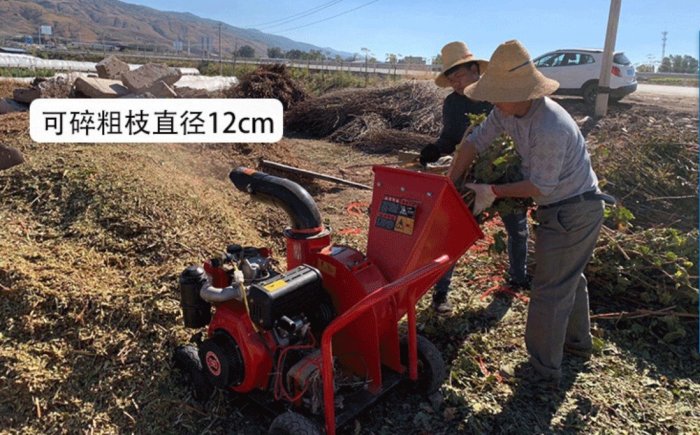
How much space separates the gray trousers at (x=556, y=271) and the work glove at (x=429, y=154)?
1.06 metres

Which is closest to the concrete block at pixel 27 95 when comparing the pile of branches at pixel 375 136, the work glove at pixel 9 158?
the pile of branches at pixel 375 136

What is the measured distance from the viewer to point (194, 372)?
2.74 m

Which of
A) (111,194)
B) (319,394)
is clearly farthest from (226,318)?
(111,194)

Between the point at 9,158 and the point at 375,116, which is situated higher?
the point at 375,116

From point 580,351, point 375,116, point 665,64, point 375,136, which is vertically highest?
point 665,64

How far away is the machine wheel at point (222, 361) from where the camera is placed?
2.47m

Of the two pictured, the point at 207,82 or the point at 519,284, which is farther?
the point at 207,82

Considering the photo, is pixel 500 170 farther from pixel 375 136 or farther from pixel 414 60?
pixel 414 60

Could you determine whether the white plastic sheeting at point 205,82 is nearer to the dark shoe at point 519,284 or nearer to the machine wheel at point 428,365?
the dark shoe at point 519,284

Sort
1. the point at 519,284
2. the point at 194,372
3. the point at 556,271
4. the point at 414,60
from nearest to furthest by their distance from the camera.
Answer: the point at 194,372 → the point at 556,271 → the point at 519,284 → the point at 414,60

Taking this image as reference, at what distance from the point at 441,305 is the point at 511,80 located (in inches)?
67.9

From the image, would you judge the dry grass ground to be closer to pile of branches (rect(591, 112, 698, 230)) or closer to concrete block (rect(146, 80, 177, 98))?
pile of branches (rect(591, 112, 698, 230))

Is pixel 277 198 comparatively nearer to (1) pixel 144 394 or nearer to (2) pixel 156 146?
(1) pixel 144 394

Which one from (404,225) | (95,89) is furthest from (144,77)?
(404,225)
